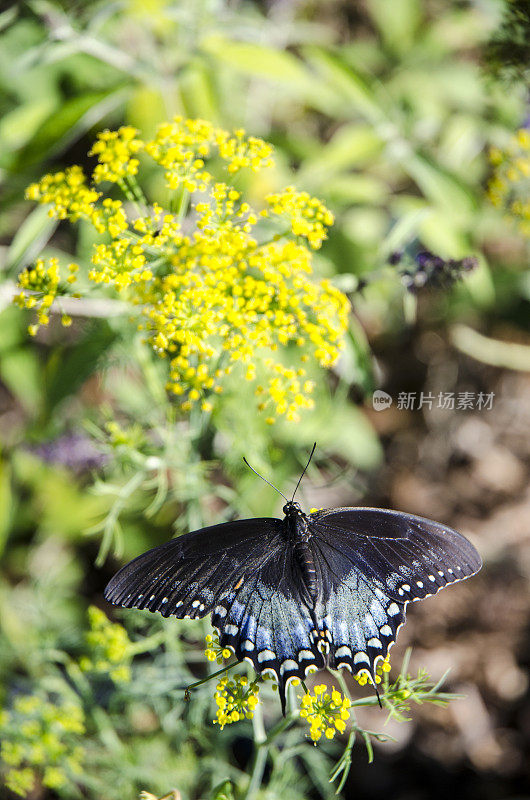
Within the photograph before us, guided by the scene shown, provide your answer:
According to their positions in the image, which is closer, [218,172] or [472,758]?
[218,172]

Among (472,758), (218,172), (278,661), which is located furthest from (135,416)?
(472,758)

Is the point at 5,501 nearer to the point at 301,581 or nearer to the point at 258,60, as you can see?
the point at 301,581

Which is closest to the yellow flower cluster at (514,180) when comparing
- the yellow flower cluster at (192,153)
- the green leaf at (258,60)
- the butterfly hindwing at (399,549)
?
the green leaf at (258,60)

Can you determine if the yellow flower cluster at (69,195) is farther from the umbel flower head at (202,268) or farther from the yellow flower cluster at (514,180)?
the yellow flower cluster at (514,180)

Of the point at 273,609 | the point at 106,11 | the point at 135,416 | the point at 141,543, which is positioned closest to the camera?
the point at 273,609

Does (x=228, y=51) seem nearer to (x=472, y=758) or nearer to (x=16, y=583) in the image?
(x=16, y=583)

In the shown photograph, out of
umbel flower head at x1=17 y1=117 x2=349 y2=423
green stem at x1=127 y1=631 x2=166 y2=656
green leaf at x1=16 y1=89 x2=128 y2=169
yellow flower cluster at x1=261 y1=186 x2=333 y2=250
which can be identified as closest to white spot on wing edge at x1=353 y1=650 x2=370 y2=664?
umbel flower head at x1=17 y1=117 x2=349 y2=423

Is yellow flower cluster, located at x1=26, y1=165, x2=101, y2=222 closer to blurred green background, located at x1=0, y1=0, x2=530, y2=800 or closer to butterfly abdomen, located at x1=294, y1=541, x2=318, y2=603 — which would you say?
blurred green background, located at x1=0, y1=0, x2=530, y2=800
